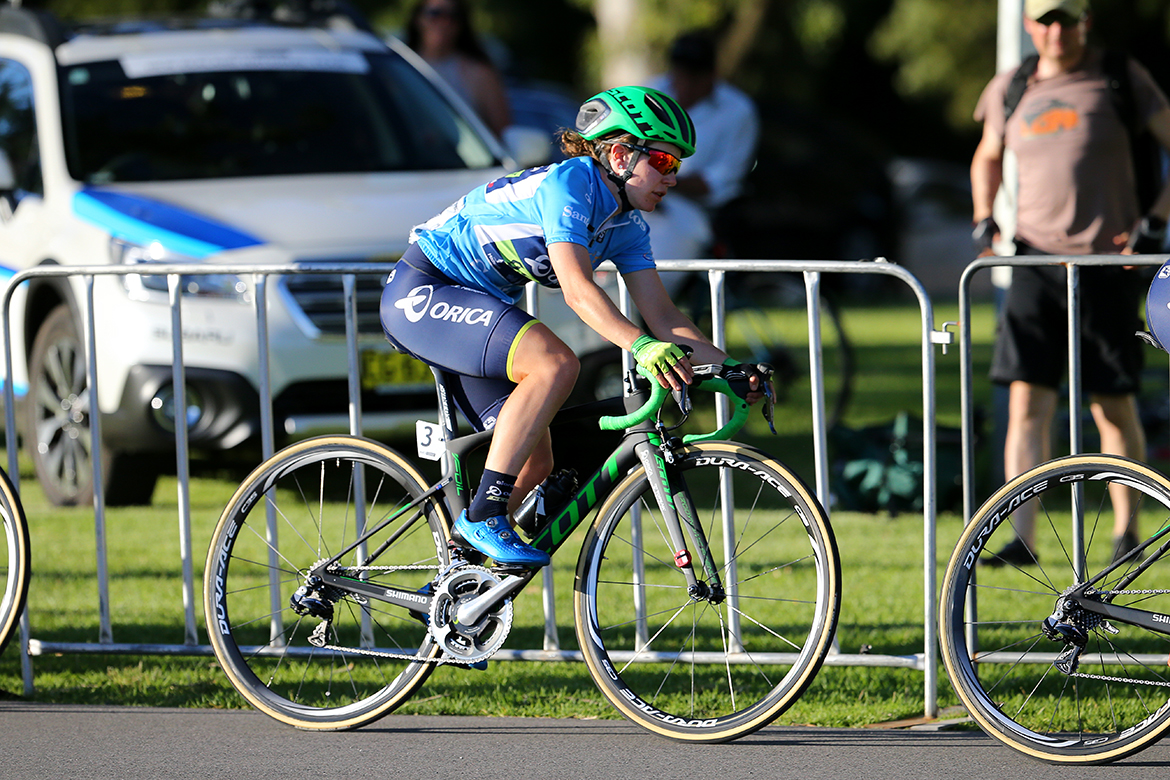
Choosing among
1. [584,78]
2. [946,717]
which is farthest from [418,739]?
[584,78]

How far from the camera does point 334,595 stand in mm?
4891

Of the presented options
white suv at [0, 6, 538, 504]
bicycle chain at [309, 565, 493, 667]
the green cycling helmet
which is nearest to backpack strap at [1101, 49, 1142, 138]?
the green cycling helmet

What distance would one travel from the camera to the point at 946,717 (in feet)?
16.0

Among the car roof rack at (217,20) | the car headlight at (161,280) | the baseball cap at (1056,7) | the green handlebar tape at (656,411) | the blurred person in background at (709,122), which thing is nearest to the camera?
the green handlebar tape at (656,411)

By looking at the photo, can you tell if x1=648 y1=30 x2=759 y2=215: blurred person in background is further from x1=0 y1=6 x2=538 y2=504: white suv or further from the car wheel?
the car wheel

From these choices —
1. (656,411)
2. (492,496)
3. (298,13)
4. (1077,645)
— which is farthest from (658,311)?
(298,13)

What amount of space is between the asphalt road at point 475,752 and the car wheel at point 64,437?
2905 mm

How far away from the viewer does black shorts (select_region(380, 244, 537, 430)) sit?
4.50m

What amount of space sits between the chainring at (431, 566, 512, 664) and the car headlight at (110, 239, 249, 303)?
3040 mm

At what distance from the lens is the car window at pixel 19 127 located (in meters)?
8.07

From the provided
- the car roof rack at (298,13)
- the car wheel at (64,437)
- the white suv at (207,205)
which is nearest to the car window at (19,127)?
the white suv at (207,205)

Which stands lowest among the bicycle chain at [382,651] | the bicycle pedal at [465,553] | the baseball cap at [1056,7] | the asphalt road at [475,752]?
the asphalt road at [475,752]

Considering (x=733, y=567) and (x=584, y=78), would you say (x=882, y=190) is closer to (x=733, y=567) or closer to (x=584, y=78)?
(x=584, y=78)

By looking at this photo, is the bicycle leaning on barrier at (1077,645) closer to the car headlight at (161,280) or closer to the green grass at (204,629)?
the green grass at (204,629)
